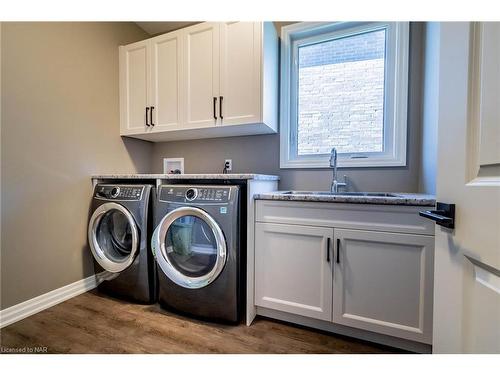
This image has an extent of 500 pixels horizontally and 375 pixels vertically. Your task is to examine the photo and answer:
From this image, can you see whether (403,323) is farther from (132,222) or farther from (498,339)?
(132,222)

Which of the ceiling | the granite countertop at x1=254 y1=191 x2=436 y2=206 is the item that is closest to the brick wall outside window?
the granite countertop at x1=254 y1=191 x2=436 y2=206

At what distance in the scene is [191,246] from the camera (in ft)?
5.11

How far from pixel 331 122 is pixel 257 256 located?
4.27 feet

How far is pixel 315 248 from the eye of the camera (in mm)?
1334

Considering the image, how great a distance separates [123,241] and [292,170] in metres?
1.58

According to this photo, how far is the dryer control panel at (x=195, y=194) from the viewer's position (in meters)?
1.40

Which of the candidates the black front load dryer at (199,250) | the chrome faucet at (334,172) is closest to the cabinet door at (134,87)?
the black front load dryer at (199,250)

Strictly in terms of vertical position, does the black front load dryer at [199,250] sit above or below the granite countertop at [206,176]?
below

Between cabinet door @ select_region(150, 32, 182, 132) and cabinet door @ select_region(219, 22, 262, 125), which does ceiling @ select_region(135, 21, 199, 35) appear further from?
cabinet door @ select_region(219, 22, 262, 125)

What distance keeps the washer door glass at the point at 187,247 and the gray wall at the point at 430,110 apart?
4.68 ft

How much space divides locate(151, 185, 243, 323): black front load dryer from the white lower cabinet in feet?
0.61

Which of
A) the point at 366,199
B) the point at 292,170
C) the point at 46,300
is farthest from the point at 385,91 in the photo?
the point at 46,300

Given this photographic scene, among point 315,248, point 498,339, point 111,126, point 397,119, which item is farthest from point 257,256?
point 111,126

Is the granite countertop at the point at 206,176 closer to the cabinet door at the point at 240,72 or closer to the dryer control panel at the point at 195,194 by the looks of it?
the dryer control panel at the point at 195,194
